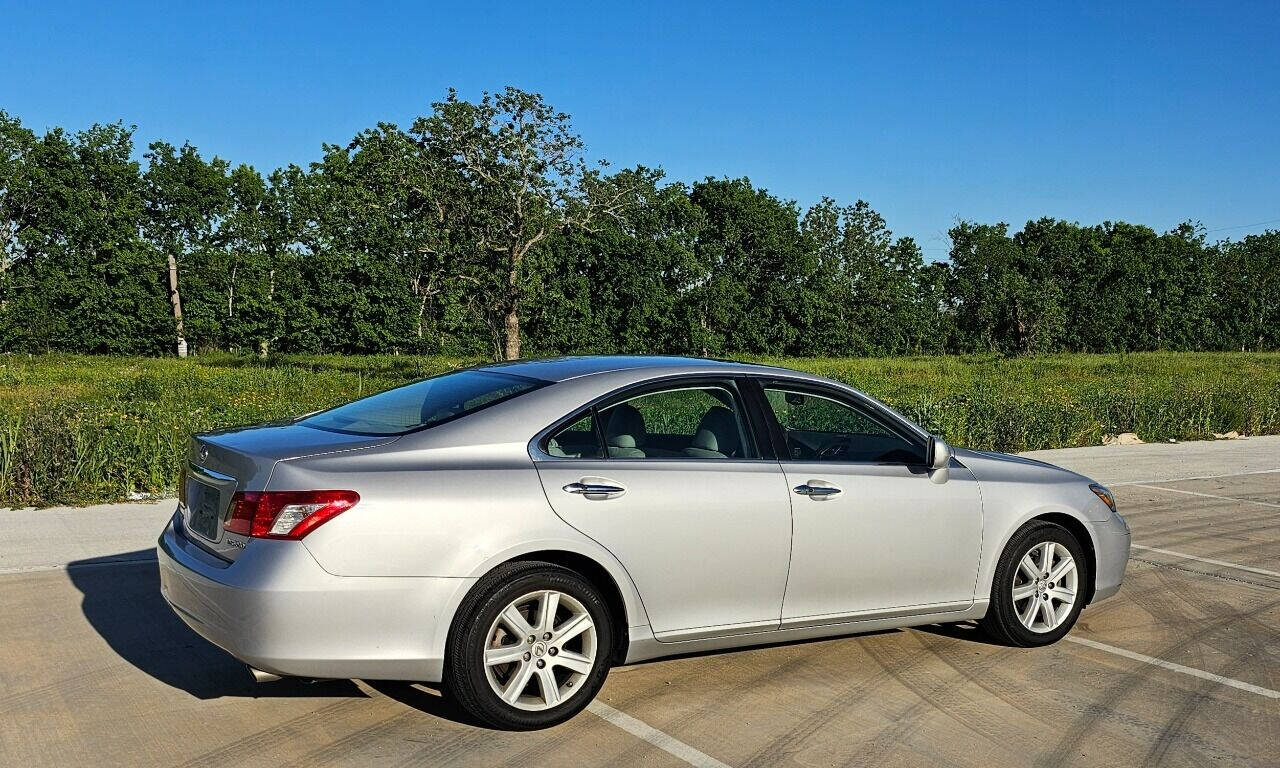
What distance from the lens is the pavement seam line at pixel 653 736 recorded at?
181 inches

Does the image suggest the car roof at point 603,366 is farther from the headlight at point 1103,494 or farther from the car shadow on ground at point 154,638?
the headlight at point 1103,494

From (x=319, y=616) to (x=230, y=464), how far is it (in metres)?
0.83

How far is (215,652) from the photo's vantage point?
5.90 metres

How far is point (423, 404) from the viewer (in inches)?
212

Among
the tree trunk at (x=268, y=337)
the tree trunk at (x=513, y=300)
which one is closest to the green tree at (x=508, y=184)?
the tree trunk at (x=513, y=300)

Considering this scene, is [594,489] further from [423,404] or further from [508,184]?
[508,184]

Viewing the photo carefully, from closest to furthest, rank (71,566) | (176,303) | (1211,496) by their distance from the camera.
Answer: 1. (71,566)
2. (1211,496)
3. (176,303)

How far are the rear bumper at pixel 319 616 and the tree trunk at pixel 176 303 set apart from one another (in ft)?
193

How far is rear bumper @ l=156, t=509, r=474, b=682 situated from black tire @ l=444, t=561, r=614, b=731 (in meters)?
0.07

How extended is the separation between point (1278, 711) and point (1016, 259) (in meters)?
82.9

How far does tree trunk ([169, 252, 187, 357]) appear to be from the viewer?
195ft

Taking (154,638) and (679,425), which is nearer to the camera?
(679,425)

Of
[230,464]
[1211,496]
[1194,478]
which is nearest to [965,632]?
[230,464]

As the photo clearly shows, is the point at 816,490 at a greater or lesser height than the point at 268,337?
lesser
